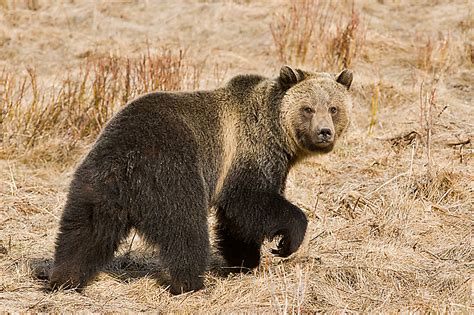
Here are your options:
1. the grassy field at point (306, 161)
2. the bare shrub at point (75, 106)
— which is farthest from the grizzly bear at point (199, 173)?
the bare shrub at point (75, 106)

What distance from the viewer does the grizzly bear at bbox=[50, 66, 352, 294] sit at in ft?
19.3

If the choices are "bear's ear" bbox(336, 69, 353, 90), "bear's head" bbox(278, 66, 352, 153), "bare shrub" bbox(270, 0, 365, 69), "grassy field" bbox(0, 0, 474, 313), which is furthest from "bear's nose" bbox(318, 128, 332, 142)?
"bare shrub" bbox(270, 0, 365, 69)

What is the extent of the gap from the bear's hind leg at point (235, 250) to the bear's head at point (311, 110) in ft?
3.21

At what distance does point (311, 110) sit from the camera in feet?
23.0

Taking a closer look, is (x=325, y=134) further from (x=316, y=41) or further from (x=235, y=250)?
(x=316, y=41)

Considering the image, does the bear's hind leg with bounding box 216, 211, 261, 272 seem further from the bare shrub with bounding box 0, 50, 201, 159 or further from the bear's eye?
the bare shrub with bounding box 0, 50, 201, 159

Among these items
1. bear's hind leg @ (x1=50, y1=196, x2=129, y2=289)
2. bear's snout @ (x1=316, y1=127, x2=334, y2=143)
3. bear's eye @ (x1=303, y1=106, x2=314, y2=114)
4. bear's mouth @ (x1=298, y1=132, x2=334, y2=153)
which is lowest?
bear's hind leg @ (x1=50, y1=196, x2=129, y2=289)

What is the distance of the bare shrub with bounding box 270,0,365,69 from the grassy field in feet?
0.13

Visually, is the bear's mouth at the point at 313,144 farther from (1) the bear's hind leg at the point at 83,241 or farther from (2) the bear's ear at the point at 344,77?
(1) the bear's hind leg at the point at 83,241

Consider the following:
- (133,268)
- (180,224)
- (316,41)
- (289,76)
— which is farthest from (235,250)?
(316,41)

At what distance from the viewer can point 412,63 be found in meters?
14.0

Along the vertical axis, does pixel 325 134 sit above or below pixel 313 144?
above

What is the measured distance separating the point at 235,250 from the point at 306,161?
1.87m

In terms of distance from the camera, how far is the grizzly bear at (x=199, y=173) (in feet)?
19.3
